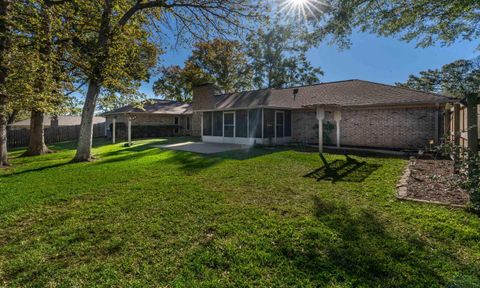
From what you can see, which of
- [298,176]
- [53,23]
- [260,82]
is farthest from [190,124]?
[298,176]

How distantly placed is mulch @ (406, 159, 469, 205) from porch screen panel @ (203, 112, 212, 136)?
41.1 ft

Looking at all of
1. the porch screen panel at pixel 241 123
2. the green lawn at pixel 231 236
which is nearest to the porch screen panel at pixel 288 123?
the porch screen panel at pixel 241 123

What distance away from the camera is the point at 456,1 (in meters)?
6.04

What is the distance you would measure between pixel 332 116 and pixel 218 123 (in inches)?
285

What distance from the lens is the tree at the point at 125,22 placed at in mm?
9148

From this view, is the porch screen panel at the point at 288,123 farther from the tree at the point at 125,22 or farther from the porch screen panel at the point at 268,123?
the tree at the point at 125,22

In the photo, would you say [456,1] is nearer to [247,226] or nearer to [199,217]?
[247,226]

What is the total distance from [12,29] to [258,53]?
2645 cm

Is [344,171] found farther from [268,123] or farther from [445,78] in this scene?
[445,78]

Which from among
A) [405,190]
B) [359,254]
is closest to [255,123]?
[405,190]

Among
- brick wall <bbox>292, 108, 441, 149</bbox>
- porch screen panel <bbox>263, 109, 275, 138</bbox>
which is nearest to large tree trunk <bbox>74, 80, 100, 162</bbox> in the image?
porch screen panel <bbox>263, 109, 275, 138</bbox>

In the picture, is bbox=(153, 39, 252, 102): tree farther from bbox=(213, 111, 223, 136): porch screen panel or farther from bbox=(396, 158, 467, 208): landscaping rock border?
bbox=(396, 158, 467, 208): landscaping rock border

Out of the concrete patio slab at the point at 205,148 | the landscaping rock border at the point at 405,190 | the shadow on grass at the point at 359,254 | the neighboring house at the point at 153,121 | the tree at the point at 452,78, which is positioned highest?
the tree at the point at 452,78

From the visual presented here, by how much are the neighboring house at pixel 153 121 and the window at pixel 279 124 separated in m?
10.2
